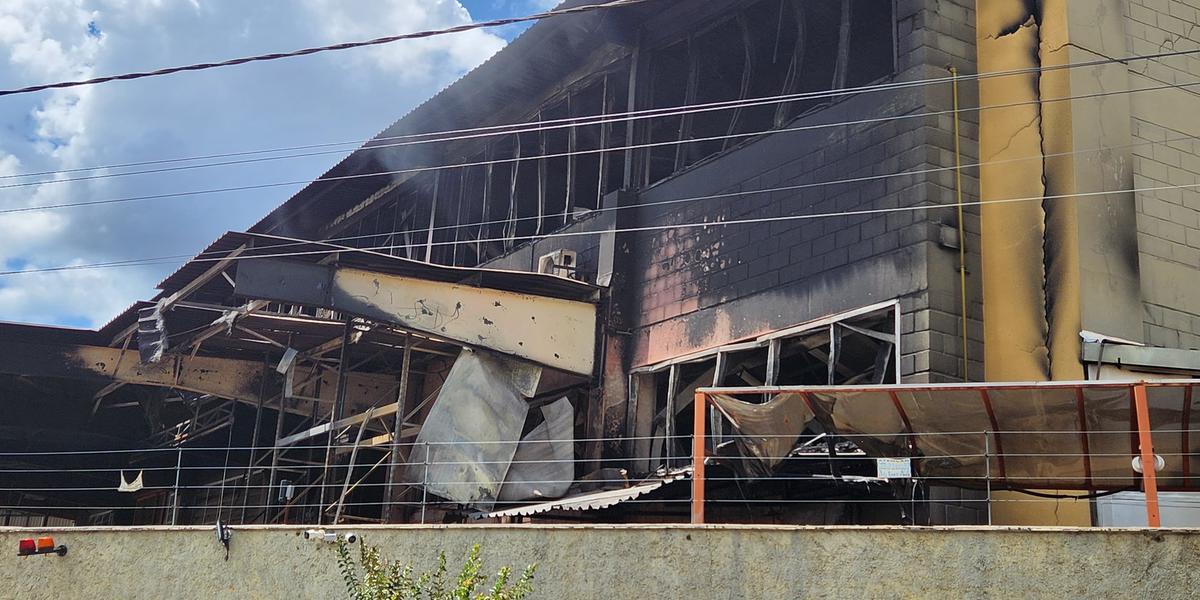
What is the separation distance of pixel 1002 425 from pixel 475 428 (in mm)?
6867

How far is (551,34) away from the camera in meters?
17.6

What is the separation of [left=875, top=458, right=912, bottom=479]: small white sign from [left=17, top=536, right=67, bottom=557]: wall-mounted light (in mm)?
8042

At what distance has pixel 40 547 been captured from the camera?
12.2m

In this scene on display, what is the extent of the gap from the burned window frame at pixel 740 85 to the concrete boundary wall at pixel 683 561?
20.4ft

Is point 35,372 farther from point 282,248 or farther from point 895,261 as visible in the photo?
point 895,261

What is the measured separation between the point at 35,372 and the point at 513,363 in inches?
332

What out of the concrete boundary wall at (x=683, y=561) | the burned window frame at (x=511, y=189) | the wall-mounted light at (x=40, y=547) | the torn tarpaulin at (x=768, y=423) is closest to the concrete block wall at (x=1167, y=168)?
the torn tarpaulin at (x=768, y=423)

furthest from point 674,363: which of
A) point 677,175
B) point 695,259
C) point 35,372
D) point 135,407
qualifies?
point 135,407

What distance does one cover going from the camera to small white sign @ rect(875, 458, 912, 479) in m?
10.7

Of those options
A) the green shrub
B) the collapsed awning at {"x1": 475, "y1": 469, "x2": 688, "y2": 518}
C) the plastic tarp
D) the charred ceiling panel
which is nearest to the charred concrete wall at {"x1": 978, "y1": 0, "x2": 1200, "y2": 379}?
the collapsed awning at {"x1": 475, "y1": 469, "x2": 688, "y2": 518}

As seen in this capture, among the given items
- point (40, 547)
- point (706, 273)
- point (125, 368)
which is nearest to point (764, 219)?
point (706, 273)

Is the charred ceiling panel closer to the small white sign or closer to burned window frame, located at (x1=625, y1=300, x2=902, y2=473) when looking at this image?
burned window frame, located at (x1=625, y1=300, x2=902, y2=473)

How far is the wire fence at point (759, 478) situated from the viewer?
1127cm

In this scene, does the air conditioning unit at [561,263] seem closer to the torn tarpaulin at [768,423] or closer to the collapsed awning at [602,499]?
the collapsed awning at [602,499]
